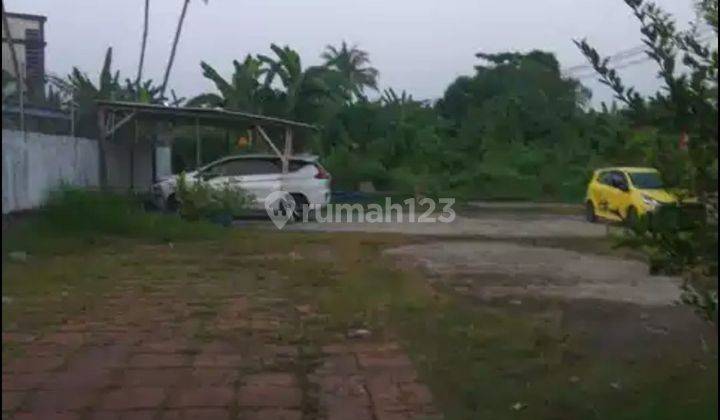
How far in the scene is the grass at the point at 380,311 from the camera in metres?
5.53

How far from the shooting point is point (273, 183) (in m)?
21.2

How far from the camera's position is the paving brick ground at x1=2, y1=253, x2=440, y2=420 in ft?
17.5

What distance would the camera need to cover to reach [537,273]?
39.5ft

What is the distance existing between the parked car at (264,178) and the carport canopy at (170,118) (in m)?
0.29

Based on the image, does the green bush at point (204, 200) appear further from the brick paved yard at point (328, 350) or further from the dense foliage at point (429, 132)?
the dense foliage at point (429, 132)

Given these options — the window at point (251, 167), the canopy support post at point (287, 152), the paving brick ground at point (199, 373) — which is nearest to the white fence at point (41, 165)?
the window at point (251, 167)

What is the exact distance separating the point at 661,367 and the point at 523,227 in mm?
14571

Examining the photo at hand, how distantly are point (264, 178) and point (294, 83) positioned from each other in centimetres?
794

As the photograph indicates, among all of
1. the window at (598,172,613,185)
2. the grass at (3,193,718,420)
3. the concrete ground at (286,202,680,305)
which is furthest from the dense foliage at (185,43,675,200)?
the grass at (3,193,718,420)

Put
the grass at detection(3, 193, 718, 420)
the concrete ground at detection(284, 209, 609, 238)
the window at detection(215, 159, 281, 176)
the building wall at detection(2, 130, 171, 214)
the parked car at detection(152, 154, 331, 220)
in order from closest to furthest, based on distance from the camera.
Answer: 1. the grass at detection(3, 193, 718, 420)
2. the building wall at detection(2, 130, 171, 214)
3. the concrete ground at detection(284, 209, 609, 238)
4. the parked car at detection(152, 154, 331, 220)
5. the window at detection(215, 159, 281, 176)

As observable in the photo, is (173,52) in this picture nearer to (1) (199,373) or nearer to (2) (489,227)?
(2) (489,227)

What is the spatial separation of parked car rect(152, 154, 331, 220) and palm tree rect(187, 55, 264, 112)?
6914 millimetres

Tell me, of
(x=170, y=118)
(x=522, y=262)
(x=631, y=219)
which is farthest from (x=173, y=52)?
(x=631, y=219)

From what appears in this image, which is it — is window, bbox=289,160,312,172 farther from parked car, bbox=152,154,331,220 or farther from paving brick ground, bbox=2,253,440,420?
paving brick ground, bbox=2,253,440,420
